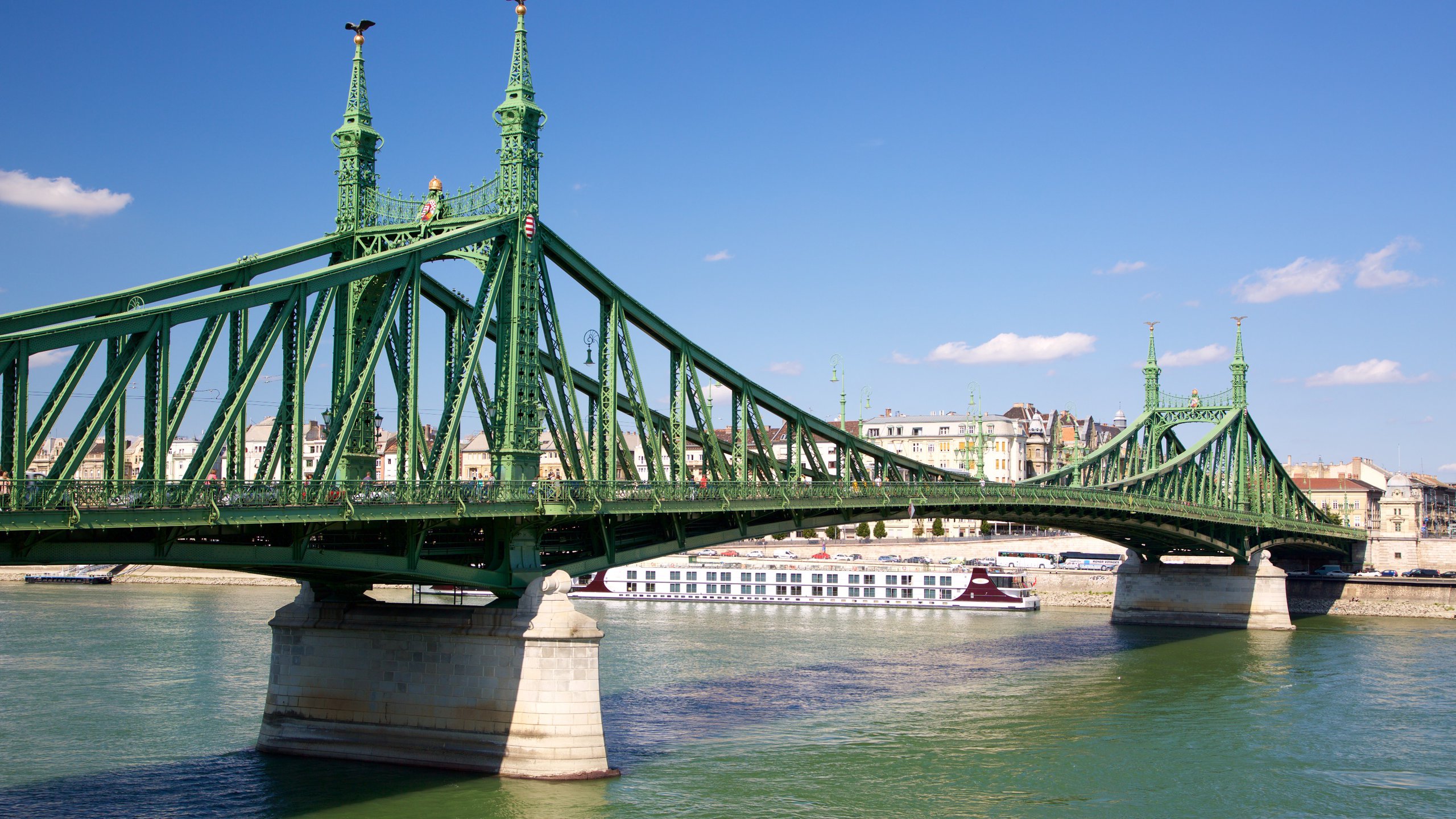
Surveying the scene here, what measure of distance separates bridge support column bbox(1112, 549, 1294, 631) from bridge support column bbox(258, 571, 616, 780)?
216 ft

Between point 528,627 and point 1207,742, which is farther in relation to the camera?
point 1207,742

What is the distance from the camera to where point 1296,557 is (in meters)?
121

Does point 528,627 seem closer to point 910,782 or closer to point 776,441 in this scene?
point 910,782

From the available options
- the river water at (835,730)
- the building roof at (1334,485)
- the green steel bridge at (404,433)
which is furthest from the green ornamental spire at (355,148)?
the building roof at (1334,485)

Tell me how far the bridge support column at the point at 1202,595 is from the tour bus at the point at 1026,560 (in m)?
23.2

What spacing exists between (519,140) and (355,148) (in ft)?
15.7

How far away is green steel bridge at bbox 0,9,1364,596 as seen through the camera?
92.5 ft

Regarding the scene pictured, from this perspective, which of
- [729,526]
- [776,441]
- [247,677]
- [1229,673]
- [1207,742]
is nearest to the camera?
[1207,742]

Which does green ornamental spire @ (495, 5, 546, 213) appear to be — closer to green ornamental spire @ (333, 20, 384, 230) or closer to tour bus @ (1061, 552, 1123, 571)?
green ornamental spire @ (333, 20, 384, 230)

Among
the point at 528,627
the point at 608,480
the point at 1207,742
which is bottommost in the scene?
the point at 1207,742

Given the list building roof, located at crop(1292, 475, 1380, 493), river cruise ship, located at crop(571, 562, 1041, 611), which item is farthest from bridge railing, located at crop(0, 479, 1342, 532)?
building roof, located at crop(1292, 475, 1380, 493)

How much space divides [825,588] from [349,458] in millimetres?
69676

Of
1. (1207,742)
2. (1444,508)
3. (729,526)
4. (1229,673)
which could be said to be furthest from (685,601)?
(1444,508)

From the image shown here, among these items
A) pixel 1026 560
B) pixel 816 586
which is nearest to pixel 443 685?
pixel 816 586
